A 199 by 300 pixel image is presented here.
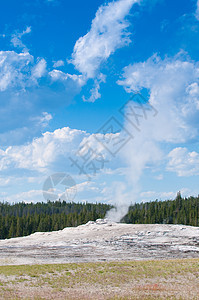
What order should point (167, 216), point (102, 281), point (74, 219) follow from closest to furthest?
point (102, 281), point (74, 219), point (167, 216)

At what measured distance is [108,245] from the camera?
197ft

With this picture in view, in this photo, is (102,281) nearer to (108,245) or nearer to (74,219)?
(108,245)

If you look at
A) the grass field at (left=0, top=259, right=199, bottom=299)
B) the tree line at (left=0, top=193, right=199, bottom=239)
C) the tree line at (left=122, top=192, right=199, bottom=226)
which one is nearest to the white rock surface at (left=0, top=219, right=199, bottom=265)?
the grass field at (left=0, top=259, right=199, bottom=299)

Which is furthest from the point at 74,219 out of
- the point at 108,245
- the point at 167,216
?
the point at 108,245

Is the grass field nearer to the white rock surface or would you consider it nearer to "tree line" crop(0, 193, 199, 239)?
the white rock surface

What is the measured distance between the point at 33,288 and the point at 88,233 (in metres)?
51.6

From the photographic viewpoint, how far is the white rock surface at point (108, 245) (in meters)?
47.2

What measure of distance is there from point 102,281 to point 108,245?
110ft

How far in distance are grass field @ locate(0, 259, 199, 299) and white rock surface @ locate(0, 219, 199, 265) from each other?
1150cm

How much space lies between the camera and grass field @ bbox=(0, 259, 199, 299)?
23405 millimetres

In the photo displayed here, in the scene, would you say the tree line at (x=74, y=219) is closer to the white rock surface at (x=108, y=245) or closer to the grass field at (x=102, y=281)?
the white rock surface at (x=108, y=245)

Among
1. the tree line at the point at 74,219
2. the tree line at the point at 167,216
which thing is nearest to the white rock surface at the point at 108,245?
the tree line at the point at 74,219

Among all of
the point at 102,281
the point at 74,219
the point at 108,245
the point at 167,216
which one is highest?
the point at 167,216

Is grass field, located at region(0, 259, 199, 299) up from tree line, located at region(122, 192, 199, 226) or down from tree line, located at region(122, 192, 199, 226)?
down
